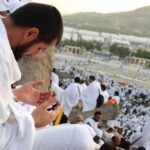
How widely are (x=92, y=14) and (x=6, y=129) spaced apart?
68697mm

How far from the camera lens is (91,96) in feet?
26.0

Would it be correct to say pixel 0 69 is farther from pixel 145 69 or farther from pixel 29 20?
pixel 145 69

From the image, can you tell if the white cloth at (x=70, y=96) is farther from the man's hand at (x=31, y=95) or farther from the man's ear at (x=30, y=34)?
the man's ear at (x=30, y=34)

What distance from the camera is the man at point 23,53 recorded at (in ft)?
4.45

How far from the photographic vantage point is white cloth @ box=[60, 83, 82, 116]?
7.27m

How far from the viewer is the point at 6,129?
138 centimetres

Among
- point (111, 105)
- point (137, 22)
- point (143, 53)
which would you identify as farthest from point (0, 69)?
point (137, 22)

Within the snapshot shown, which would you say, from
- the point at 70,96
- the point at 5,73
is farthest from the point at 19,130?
the point at 70,96

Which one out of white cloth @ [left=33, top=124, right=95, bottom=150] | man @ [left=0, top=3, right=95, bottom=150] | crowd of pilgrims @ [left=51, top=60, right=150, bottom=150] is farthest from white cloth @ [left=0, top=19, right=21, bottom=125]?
crowd of pilgrims @ [left=51, top=60, right=150, bottom=150]

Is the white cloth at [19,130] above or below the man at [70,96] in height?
above

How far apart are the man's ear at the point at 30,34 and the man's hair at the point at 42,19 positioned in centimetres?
1

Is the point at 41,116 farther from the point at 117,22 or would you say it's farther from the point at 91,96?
the point at 117,22

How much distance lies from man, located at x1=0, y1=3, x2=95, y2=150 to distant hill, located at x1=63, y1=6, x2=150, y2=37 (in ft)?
155

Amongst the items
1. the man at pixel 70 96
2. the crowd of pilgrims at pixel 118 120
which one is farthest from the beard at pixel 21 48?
the man at pixel 70 96
